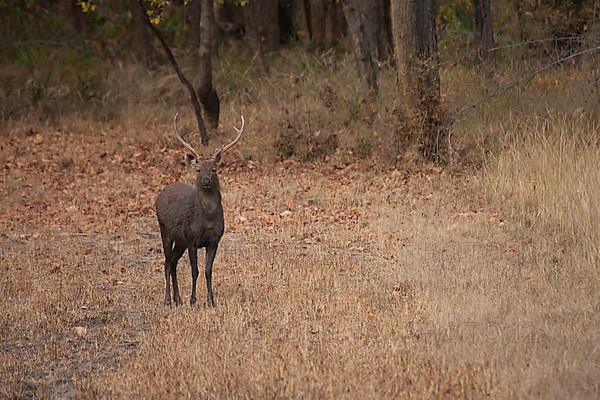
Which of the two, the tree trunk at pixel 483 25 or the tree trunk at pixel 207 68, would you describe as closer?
the tree trunk at pixel 207 68

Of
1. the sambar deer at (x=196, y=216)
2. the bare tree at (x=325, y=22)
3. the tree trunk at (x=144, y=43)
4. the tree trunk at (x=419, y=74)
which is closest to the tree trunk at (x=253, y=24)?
the bare tree at (x=325, y=22)

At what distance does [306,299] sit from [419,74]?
7162 mm

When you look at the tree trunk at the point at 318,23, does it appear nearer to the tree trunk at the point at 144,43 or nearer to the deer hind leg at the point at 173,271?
the tree trunk at the point at 144,43

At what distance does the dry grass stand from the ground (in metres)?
0.02

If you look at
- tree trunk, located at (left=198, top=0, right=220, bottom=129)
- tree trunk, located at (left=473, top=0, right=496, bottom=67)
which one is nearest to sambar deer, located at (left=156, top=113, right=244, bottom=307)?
tree trunk, located at (left=198, top=0, right=220, bottom=129)

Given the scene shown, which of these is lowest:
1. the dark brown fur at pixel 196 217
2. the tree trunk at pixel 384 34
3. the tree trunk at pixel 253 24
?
the tree trunk at pixel 384 34

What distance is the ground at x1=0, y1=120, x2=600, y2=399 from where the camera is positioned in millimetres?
7172

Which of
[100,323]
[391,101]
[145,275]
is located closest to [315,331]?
[100,323]

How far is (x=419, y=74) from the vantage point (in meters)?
15.7

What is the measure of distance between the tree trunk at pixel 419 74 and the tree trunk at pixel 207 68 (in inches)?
146

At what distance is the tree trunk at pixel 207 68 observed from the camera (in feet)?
60.1

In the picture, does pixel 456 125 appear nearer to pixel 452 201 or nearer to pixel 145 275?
pixel 452 201

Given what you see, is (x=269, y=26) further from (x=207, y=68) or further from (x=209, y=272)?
(x=209, y=272)

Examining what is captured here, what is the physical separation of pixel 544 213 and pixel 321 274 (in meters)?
3.07
